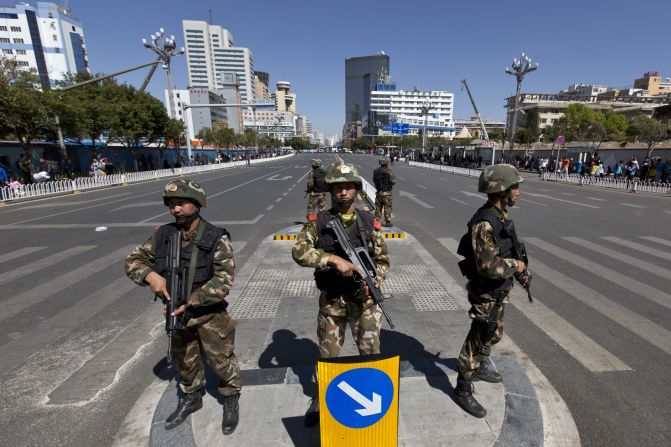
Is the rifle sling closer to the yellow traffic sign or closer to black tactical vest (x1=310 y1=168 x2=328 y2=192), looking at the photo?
the yellow traffic sign

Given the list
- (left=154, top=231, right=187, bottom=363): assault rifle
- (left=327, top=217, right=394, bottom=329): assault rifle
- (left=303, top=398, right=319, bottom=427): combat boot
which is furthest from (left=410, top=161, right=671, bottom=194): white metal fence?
(left=154, top=231, right=187, bottom=363): assault rifle

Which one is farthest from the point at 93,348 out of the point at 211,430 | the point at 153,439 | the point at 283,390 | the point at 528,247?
the point at 528,247

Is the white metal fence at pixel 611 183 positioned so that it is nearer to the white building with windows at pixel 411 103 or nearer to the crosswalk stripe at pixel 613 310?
the crosswalk stripe at pixel 613 310

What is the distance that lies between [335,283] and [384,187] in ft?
23.1

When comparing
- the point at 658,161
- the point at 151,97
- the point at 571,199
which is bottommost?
the point at 571,199

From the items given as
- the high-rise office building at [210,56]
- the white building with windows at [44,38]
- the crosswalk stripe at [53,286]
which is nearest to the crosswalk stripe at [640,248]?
the crosswalk stripe at [53,286]

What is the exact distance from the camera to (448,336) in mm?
3928

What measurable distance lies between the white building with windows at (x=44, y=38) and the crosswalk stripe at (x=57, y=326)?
384 feet

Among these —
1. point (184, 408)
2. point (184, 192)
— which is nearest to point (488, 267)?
point (184, 192)

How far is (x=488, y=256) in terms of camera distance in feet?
8.05

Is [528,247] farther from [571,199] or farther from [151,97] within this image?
[151,97]

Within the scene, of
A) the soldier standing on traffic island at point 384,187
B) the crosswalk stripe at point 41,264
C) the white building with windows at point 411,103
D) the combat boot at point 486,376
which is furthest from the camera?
the white building with windows at point 411,103

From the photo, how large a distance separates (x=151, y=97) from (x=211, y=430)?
34038mm

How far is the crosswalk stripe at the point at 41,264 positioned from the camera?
19.5ft
